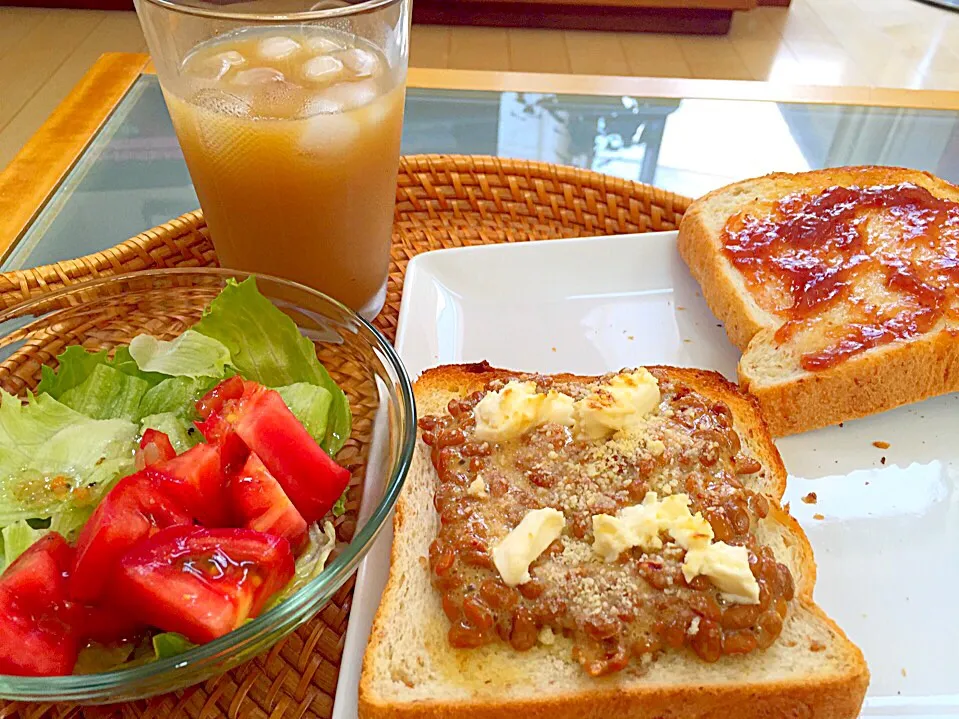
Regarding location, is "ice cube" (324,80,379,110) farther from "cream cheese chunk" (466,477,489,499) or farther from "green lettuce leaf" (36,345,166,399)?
"cream cheese chunk" (466,477,489,499)

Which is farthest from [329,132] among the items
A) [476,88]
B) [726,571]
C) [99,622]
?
[476,88]

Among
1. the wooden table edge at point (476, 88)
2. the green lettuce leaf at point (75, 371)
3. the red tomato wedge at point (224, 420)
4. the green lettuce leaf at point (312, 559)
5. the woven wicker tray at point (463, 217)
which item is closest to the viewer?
the green lettuce leaf at point (312, 559)

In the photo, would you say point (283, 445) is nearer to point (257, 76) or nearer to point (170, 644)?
point (170, 644)

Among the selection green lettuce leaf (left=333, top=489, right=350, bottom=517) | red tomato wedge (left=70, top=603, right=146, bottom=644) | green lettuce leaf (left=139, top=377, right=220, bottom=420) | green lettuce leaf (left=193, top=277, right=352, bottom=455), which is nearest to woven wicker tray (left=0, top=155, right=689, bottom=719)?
green lettuce leaf (left=193, top=277, right=352, bottom=455)

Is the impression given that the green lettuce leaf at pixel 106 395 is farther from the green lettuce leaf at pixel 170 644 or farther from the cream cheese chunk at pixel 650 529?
the cream cheese chunk at pixel 650 529

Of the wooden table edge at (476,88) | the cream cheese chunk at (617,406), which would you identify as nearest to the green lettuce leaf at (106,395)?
the cream cheese chunk at (617,406)

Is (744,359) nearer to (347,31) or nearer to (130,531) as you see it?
(347,31)
